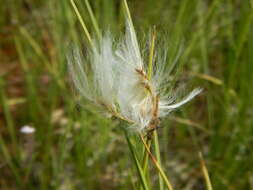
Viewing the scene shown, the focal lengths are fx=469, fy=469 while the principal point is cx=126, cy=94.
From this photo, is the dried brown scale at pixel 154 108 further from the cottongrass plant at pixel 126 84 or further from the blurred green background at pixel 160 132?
the blurred green background at pixel 160 132

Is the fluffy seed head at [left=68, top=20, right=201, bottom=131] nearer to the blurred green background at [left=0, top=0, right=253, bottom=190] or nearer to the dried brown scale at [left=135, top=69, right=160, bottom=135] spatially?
the dried brown scale at [left=135, top=69, right=160, bottom=135]

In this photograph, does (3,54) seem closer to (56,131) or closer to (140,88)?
(56,131)

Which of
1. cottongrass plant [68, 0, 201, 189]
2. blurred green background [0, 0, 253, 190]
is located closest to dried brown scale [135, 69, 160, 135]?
cottongrass plant [68, 0, 201, 189]

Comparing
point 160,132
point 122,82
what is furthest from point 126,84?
point 160,132

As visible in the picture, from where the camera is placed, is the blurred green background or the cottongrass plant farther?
the blurred green background

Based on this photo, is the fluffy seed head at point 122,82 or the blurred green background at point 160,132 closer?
the fluffy seed head at point 122,82

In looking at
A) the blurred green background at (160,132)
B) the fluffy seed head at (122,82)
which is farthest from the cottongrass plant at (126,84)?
the blurred green background at (160,132)
